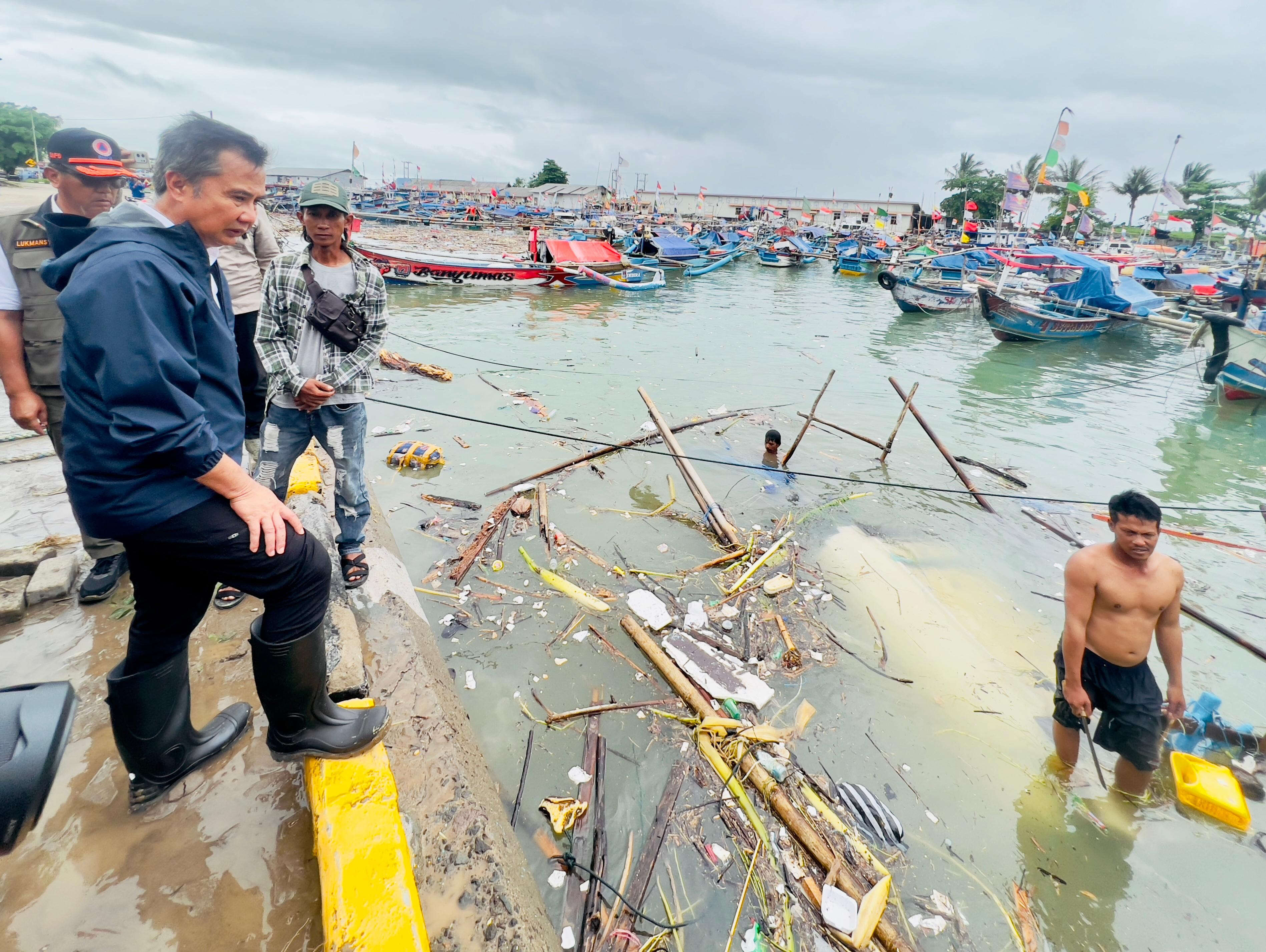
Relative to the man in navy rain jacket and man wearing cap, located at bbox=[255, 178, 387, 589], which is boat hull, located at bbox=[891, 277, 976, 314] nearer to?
man wearing cap, located at bbox=[255, 178, 387, 589]

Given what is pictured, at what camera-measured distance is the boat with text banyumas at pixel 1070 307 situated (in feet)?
64.2

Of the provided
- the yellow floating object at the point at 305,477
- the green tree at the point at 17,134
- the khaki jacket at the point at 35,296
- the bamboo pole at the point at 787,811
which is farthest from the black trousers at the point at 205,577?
the green tree at the point at 17,134

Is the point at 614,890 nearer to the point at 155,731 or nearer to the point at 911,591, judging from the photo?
the point at 155,731

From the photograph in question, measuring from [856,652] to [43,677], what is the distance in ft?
15.9

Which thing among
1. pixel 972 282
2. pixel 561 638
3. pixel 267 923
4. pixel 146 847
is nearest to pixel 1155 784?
pixel 561 638

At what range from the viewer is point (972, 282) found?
28078 millimetres

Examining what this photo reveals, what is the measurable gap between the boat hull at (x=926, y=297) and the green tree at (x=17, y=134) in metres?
53.9

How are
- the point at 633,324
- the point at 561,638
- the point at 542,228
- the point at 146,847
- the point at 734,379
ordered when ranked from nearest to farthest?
the point at 146,847 → the point at 561,638 → the point at 734,379 → the point at 633,324 → the point at 542,228

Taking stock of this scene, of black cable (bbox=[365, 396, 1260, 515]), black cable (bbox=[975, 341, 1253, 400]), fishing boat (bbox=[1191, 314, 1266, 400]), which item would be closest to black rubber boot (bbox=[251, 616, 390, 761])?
black cable (bbox=[365, 396, 1260, 515])

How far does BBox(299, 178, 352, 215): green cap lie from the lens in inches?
123

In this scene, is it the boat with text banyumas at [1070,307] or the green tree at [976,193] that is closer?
the boat with text banyumas at [1070,307]

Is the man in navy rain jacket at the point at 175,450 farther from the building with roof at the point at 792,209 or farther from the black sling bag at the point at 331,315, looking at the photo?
the building with roof at the point at 792,209

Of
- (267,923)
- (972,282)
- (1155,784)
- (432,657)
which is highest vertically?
(972,282)

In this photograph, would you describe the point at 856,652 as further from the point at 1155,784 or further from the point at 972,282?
the point at 972,282
